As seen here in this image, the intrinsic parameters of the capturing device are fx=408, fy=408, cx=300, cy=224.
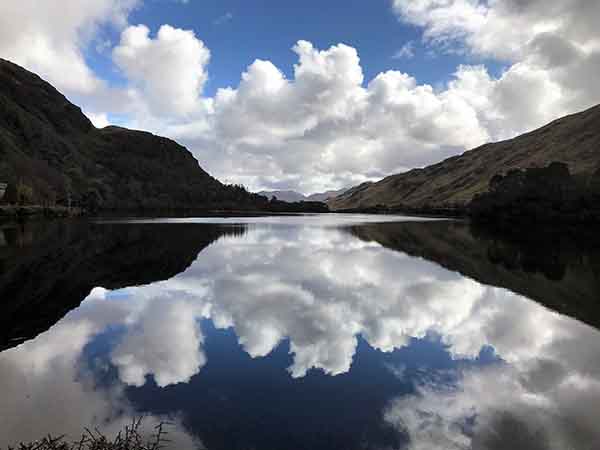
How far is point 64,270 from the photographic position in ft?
115

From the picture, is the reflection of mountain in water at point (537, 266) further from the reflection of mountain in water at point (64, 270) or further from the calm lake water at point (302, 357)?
the reflection of mountain in water at point (64, 270)

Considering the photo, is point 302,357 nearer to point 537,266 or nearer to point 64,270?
point 64,270

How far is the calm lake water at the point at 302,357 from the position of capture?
11.1 m

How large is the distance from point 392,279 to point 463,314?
1018 cm

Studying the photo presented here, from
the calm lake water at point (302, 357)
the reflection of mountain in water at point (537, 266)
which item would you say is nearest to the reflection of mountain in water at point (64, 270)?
the calm lake water at point (302, 357)

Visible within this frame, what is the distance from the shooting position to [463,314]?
24453 millimetres

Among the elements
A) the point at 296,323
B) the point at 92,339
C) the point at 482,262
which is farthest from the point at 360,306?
the point at 482,262

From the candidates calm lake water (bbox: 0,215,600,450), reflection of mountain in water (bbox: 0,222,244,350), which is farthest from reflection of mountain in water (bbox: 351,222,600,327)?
reflection of mountain in water (bbox: 0,222,244,350)

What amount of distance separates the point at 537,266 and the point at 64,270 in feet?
152

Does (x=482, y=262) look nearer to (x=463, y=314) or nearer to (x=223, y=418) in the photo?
(x=463, y=314)

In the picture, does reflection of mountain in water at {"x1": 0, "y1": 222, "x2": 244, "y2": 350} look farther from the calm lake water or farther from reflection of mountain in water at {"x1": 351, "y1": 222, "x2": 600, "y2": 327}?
reflection of mountain in water at {"x1": 351, "y1": 222, "x2": 600, "y2": 327}

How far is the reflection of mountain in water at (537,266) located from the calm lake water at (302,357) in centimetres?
43

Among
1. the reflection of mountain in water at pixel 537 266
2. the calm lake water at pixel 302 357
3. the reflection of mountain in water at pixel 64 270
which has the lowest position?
the reflection of mountain in water at pixel 537 266

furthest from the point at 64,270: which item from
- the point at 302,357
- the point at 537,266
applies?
the point at 537,266
